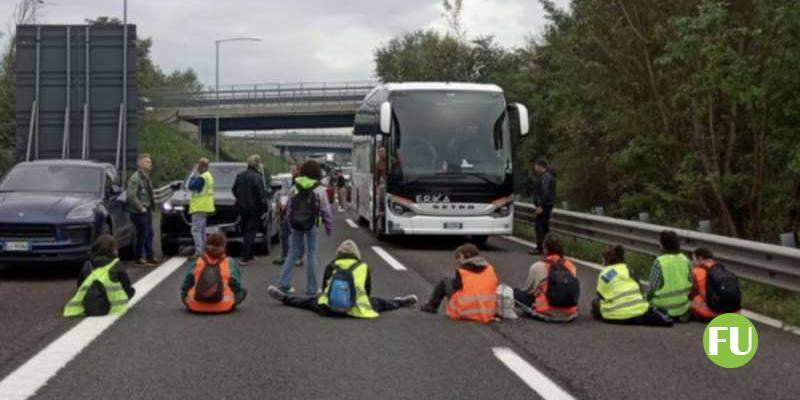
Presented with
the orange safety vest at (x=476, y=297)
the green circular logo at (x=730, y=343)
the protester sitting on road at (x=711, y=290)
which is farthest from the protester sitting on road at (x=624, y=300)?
the orange safety vest at (x=476, y=297)

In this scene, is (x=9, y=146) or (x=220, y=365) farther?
(x=9, y=146)

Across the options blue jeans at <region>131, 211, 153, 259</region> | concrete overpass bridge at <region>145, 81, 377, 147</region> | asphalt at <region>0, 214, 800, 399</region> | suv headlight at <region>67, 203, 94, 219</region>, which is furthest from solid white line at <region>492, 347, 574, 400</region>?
concrete overpass bridge at <region>145, 81, 377, 147</region>

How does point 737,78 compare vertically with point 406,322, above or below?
above

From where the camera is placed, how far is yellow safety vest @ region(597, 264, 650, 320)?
32.7ft

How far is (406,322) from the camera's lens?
1006cm

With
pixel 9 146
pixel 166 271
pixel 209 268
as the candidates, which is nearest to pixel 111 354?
pixel 209 268

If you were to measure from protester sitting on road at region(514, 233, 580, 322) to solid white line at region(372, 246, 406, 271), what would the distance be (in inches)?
203

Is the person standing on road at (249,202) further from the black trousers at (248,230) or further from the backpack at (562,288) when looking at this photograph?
the backpack at (562,288)

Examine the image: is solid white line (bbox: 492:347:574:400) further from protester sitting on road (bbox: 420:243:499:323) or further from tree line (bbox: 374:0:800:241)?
tree line (bbox: 374:0:800:241)

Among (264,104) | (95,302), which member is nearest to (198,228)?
(95,302)

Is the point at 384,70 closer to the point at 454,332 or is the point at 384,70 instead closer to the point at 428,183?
the point at 428,183

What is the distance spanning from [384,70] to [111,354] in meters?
75.4

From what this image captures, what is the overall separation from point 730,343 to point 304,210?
548cm

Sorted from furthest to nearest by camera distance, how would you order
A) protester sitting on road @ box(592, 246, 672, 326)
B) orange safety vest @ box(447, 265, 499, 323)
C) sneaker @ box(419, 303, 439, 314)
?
1. sneaker @ box(419, 303, 439, 314)
2. orange safety vest @ box(447, 265, 499, 323)
3. protester sitting on road @ box(592, 246, 672, 326)
